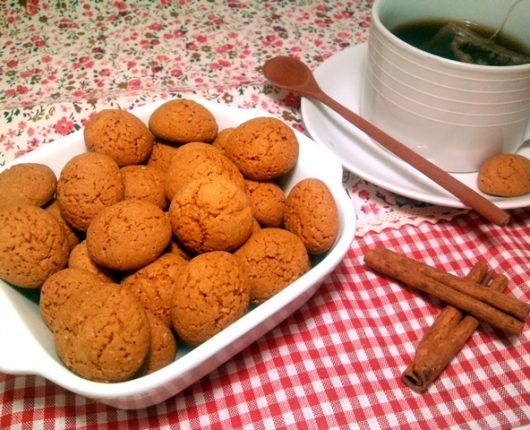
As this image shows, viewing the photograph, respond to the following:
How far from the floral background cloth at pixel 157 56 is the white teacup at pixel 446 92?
0.37 feet

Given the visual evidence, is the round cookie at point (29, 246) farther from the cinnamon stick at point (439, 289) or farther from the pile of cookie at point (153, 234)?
the cinnamon stick at point (439, 289)

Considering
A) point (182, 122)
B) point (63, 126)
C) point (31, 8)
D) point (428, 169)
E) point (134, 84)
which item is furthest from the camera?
point (31, 8)

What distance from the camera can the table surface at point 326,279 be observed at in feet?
1.89

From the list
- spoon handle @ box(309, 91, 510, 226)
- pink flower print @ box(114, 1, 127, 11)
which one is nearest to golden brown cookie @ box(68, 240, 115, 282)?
spoon handle @ box(309, 91, 510, 226)

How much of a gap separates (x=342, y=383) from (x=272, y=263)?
191mm

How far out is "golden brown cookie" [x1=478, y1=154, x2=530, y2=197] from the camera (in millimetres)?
754

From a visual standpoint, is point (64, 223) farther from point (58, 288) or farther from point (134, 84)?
point (134, 84)

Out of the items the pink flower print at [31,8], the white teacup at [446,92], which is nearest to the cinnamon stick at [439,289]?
the white teacup at [446,92]

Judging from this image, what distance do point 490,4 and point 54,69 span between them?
915mm

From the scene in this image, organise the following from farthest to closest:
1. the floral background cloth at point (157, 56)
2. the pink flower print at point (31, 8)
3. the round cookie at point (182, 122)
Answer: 1. the pink flower print at point (31, 8)
2. the floral background cloth at point (157, 56)
3. the round cookie at point (182, 122)

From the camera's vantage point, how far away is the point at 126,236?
0.53 meters

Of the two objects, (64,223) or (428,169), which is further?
(428,169)

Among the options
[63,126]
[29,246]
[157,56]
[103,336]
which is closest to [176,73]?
[157,56]

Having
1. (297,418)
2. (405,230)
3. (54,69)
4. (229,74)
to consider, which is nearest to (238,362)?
(297,418)
